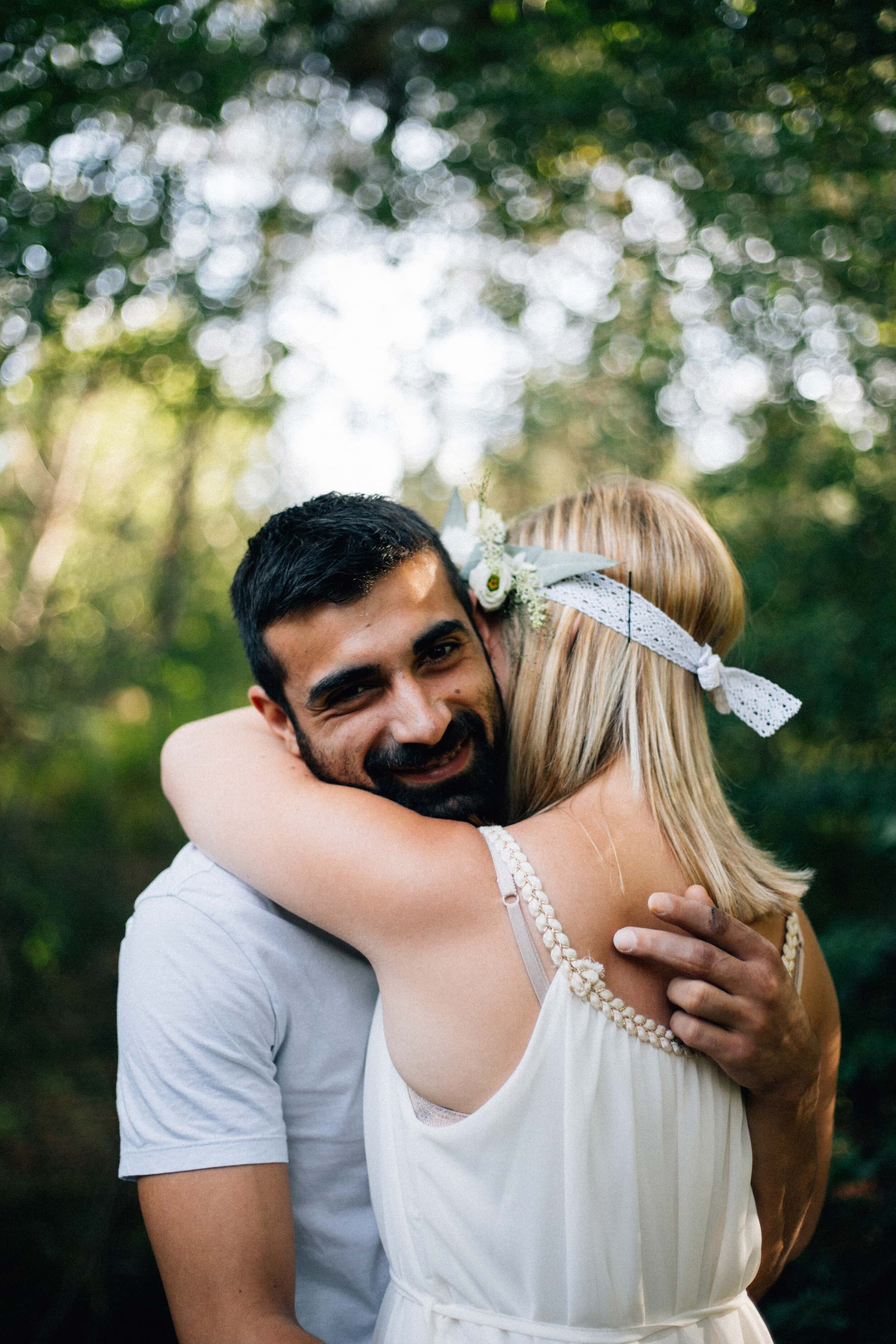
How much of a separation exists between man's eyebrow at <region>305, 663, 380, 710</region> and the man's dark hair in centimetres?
15

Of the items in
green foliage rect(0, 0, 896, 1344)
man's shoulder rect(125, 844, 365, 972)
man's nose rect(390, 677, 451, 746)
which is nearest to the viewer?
man's shoulder rect(125, 844, 365, 972)

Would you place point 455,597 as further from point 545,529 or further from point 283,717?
point 283,717

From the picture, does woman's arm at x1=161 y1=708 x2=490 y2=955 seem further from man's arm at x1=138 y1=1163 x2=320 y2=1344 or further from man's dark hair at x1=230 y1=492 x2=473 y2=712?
man's arm at x1=138 y1=1163 x2=320 y2=1344

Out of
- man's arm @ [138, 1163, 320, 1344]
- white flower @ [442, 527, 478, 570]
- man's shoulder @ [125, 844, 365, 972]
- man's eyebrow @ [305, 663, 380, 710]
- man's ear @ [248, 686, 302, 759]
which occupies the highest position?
white flower @ [442, 527, 478, 570]

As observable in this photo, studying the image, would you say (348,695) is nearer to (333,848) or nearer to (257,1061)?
(333,848)

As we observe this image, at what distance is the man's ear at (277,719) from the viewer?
2.34 metres

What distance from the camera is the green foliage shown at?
2850mm

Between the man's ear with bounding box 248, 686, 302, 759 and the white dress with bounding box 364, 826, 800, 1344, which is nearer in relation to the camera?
the white dress with bounding box 364, 826, 800, 1344

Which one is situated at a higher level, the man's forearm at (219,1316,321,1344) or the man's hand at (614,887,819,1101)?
the man's hand at (614,887,819,1101)

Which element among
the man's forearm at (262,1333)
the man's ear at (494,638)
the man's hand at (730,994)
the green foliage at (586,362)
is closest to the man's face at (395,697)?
the man's ear at (494,638)

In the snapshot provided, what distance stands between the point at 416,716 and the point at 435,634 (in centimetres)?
22

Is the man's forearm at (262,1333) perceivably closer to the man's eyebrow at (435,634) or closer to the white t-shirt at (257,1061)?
the white t-shirt at (257,1061)

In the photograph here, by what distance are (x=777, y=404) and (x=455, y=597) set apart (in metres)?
Result: 2.31

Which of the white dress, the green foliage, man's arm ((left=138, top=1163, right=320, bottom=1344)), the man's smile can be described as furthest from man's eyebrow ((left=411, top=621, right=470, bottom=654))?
the green foliage
